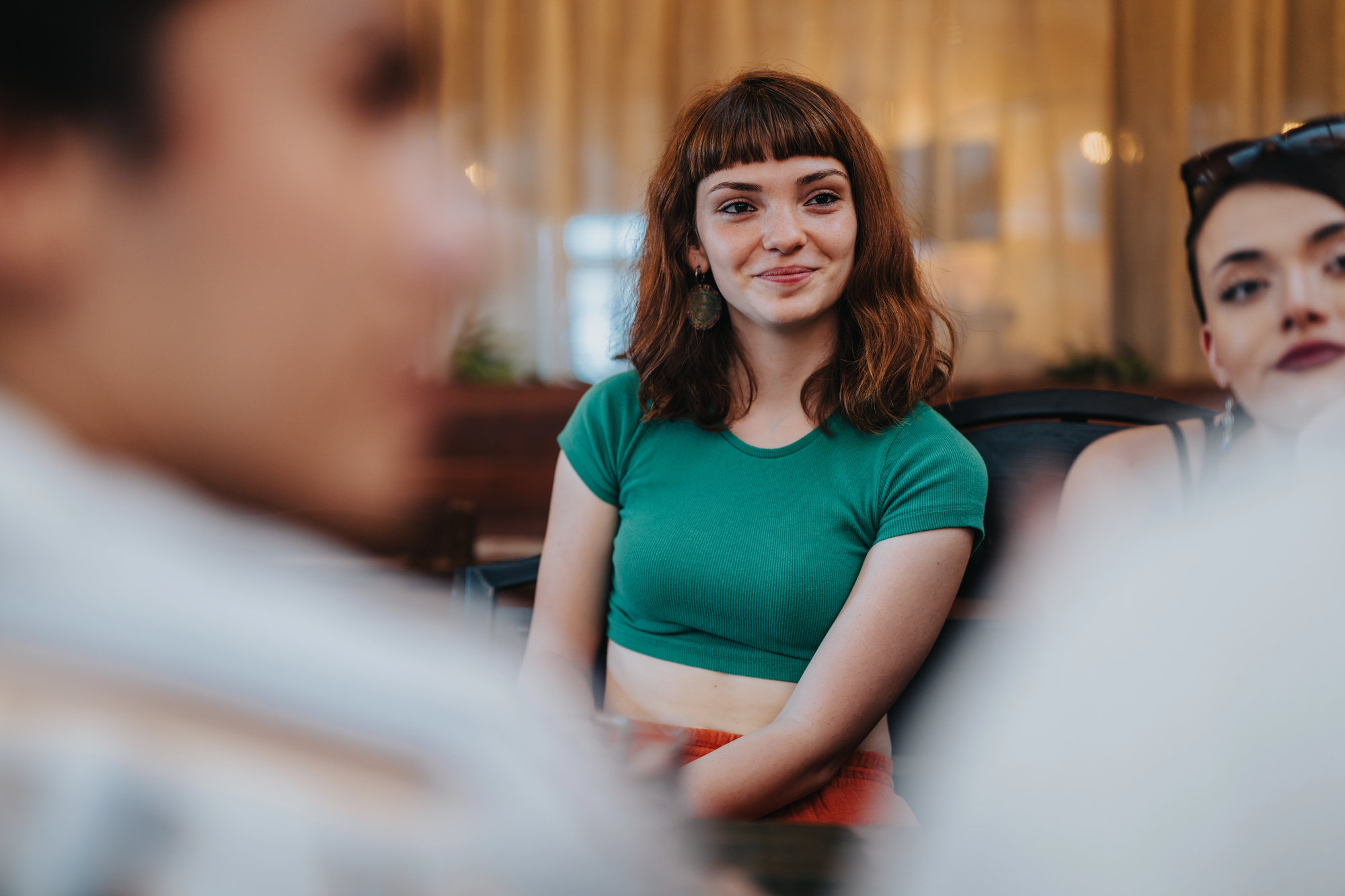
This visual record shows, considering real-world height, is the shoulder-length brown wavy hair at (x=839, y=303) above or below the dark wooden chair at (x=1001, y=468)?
above

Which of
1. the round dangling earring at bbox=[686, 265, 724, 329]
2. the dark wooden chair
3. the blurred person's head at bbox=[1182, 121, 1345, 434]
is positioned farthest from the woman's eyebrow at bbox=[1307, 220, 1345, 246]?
the round dangling earring at bbox=[686, 265, 724, 329]

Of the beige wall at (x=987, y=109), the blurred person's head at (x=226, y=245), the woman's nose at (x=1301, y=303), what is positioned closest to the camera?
the blurred person's head at (x=226, y=245)

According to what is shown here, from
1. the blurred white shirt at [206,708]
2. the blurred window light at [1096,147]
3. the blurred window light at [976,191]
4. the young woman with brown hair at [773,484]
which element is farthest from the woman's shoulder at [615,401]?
the blurred window light at [1096,147]

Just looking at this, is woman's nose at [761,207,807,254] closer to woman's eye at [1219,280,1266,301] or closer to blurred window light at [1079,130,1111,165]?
woman's eye at [1219,280,1266,301]

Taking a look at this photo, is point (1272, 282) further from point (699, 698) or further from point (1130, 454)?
point (699, 698)

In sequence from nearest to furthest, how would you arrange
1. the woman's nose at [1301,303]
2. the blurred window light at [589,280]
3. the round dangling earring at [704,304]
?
1. the woman's nose at [1301,303]
2. the round dangling earring at [704,304]
3. the blurred window light at [589,280]

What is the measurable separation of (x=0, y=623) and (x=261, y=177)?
69mm

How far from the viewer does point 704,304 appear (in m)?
0.74

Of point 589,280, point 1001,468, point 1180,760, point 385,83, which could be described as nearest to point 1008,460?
point 1001,468

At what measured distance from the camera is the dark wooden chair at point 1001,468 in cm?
69

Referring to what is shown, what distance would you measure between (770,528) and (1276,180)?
400 mm

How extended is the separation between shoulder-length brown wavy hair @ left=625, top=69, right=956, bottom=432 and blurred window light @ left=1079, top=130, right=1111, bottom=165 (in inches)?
135

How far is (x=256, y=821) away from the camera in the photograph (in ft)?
0.40

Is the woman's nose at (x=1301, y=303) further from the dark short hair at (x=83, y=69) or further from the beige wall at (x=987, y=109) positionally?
the beige wall at (x=987, y=109)
